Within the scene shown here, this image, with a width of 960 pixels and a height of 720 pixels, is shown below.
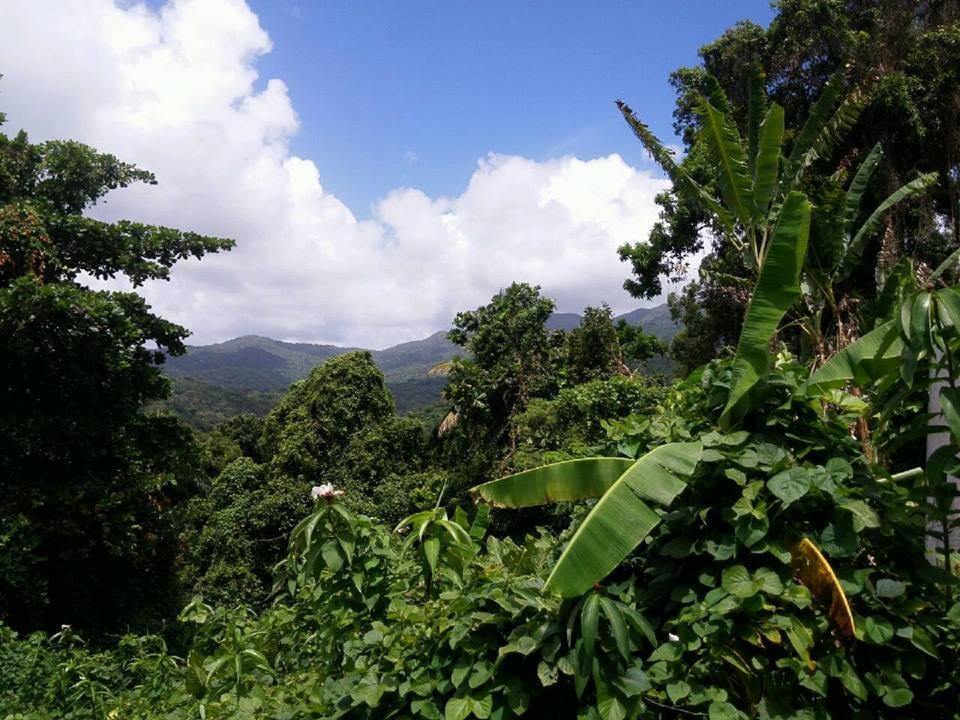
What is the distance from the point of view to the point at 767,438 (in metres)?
2.36

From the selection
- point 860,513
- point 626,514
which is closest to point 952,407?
point 860,513

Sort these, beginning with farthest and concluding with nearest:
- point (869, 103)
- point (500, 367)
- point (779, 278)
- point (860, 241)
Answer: point (500, 367) → point (869, 103) → point (860, 241) → point (779, 278)

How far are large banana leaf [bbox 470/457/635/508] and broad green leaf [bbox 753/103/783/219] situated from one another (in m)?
5.10

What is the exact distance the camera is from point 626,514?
2221mm

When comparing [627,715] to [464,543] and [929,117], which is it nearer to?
[464,543]

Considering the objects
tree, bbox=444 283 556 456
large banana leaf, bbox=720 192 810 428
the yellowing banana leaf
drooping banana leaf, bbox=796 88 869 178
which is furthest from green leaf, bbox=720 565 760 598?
tree, bbox=444 283 556 456

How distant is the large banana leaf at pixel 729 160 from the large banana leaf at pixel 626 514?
5308mm

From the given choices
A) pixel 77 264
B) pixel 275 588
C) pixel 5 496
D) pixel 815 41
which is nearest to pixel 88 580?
pixel 5 496

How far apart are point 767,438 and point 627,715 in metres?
1.15

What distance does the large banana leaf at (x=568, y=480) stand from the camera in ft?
8.69

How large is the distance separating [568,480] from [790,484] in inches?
36.0

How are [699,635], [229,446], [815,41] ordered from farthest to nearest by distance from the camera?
1. [229,446]
2. [815,41]
3. [699,635]

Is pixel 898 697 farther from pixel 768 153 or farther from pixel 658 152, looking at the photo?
pixel 658 152

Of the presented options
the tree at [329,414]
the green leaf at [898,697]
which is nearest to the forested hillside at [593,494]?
the green leaf at [898,697]
